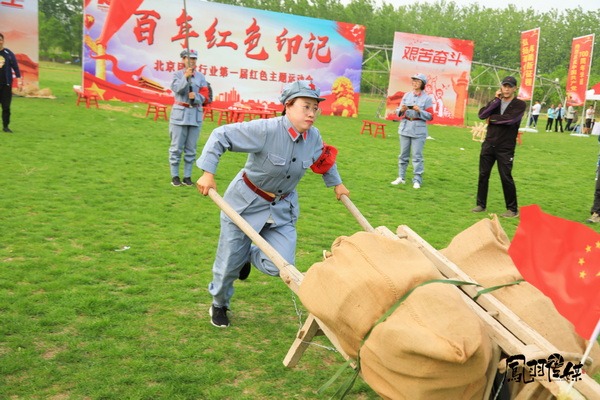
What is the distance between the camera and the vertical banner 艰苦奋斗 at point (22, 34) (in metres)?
19.9

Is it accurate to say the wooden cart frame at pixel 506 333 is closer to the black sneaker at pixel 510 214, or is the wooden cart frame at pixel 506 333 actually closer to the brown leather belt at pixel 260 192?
the brown leather belt at pixel 260 192

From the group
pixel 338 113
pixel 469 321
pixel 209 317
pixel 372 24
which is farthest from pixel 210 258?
pixel 372 24

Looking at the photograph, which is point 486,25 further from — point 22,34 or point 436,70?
point 22,34

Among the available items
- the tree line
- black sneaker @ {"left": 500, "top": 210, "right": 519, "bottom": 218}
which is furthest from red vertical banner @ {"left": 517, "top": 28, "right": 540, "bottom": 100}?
the tree line

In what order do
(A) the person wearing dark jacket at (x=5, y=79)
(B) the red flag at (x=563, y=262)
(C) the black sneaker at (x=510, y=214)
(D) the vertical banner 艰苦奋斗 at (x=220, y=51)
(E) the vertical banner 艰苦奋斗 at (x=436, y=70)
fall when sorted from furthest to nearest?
(E) the vertical banner 艰苦奋斗 at (x=436, y=70)
(D) the vertical banner 艰苦奋斗 at (x=220, y=51)
(A) the person wearing dark jacket at (x=5, y=79)
(C) the black sneaker at (x=510, y=214)
(B) the red flag at (x=563, y=262)

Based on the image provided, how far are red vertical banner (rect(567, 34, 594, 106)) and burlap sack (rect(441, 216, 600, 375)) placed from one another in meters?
25.0

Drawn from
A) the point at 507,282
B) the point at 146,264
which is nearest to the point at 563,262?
the point at 507,282

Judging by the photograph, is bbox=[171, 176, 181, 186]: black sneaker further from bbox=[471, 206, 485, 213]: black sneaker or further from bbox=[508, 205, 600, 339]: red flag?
bbox=[508, 205, 600, 339]: red flag

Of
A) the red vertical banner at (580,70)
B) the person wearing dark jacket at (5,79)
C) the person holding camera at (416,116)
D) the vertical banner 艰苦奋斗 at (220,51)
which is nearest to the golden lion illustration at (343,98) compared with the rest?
the vertical banner 艰苦奋斗 at (220,51)

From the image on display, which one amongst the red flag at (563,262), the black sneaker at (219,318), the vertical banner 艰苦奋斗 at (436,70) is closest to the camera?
the red flag at (563,262)

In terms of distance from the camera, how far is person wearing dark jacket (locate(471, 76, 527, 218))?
8.20m

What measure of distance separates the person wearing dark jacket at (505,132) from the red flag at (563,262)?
21.2ft

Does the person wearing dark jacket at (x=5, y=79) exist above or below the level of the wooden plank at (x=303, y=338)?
above

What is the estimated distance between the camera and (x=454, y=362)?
1.96 meters
